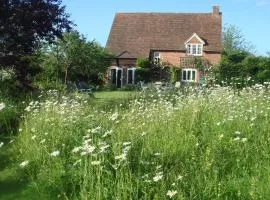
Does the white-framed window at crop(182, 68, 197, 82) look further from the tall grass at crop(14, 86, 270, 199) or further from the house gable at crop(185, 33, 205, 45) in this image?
the tall grass at crop(14, 86, 270, 199)

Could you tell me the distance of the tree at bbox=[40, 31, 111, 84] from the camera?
35.7 metres

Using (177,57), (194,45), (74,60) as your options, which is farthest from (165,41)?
(74,60)

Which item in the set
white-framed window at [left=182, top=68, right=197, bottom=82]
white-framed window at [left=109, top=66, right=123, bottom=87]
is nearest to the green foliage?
white-framed window at [left=182, top=68, right=197, bottom=82]

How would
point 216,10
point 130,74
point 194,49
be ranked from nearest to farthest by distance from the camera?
point 130,74 < point 194,49 < point 216,10

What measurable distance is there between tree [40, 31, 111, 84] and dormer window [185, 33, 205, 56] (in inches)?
564

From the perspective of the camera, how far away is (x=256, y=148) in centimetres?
784

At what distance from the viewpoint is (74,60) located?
3794 cm

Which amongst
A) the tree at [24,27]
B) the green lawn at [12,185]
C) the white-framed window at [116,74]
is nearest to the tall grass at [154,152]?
the green lawn at [12,185]

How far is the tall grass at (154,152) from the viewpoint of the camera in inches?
228

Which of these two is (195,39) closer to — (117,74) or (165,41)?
(165,41)

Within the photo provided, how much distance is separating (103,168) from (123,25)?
51.2m


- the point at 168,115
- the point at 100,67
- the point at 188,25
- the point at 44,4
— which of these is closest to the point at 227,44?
the point at 188,25

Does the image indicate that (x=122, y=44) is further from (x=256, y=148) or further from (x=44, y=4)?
(x=256, y=148)

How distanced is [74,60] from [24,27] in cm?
2036
